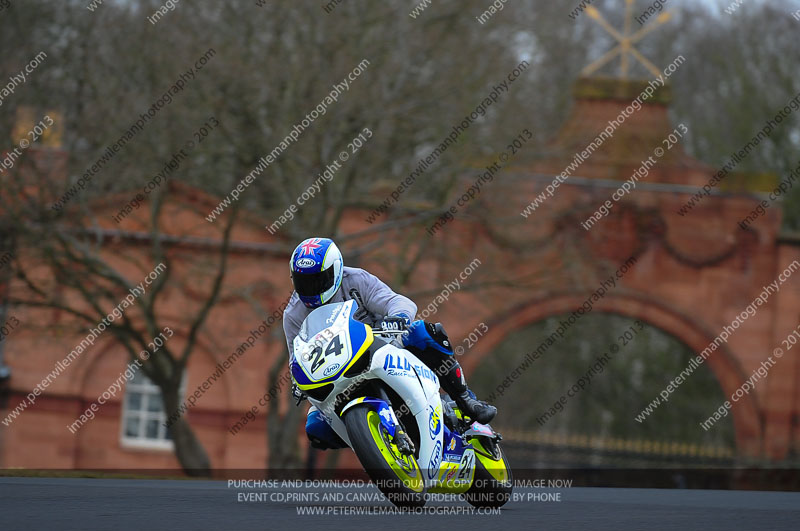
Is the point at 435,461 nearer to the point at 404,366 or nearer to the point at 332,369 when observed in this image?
the point at 404,366

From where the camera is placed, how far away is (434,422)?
7.93 meters

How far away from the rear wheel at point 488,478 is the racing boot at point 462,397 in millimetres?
161

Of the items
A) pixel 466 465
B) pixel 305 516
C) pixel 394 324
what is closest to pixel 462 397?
pixel 466 465

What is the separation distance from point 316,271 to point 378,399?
86 cm

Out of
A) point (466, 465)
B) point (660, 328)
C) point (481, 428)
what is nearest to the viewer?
point (466, 465)

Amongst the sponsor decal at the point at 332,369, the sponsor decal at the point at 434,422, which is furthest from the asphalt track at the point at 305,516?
the sponsor decal at the point at 332,369

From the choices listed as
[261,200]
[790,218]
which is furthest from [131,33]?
[790,218]

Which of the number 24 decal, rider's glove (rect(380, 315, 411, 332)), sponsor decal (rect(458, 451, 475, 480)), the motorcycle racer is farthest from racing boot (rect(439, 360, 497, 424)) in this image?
the number 24 decal

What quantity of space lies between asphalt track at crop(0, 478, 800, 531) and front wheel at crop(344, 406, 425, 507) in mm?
146

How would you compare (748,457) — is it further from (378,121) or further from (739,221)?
(378,121)

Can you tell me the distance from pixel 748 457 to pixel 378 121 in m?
11.1

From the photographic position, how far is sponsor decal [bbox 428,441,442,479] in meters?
7.79

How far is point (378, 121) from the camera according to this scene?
68.6 ft

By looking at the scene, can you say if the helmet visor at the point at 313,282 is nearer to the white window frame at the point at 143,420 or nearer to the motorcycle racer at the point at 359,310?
the motorcycle racer at the point at 359,310
